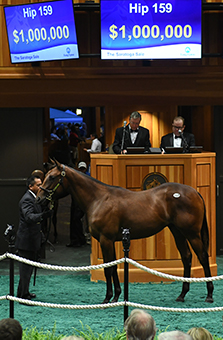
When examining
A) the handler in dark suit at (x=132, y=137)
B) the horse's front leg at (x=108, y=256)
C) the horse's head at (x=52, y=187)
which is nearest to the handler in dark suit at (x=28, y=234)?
the horse's head at (x=52, y=187)

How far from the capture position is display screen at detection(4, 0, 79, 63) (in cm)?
849

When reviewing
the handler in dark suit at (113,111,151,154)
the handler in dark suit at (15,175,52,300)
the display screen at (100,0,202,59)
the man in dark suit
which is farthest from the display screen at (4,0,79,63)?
the handler in dark suit at (15,175,52,300)

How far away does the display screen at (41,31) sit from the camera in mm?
8492

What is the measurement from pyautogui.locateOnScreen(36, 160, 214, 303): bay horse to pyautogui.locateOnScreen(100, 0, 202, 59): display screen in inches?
105

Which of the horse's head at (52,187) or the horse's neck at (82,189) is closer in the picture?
the horse's head at (52,187)

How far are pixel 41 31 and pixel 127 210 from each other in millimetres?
3516

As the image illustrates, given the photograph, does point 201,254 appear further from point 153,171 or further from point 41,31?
point 41,31

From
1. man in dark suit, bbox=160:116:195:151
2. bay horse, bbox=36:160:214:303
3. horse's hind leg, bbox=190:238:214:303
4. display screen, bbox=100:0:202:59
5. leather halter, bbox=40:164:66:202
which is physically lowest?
horse's hind leg, bbox=190:238:214:303

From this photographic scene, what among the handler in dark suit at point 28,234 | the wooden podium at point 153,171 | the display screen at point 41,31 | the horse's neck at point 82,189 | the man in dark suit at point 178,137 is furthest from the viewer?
the display screen at point 41,31

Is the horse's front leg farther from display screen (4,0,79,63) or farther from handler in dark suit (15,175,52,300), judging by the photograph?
display screen (4,0,79,63)

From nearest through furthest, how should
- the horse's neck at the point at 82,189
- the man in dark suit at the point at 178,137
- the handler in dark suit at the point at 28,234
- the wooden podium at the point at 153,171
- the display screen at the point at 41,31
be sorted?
the handler in dark suit at the point at 28,234 < the horse's neck at the point at 82,189 < the wooden podium at the point at 153,171 < the man in dark suit at the point at 178,137 < the display screen at the point at 41,31

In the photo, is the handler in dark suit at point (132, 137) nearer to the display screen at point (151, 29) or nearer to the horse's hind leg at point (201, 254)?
the display screen at point (151, 29)

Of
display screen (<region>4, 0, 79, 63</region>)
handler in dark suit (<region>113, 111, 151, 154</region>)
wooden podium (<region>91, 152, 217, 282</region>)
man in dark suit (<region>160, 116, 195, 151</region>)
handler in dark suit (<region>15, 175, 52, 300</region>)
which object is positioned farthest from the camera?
display screen (<region>4, 0, 79, 63</region>)

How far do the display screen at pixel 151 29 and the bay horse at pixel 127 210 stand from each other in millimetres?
2659
